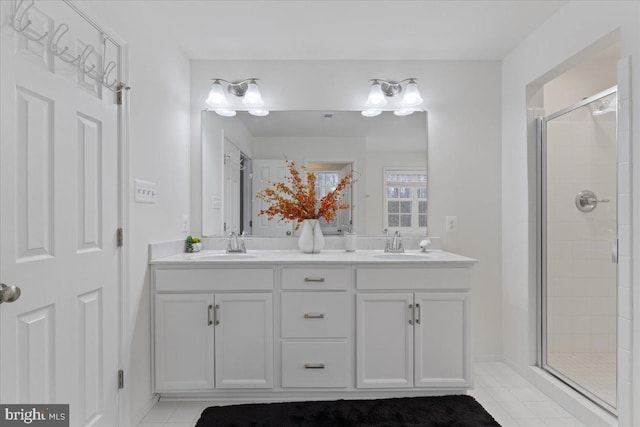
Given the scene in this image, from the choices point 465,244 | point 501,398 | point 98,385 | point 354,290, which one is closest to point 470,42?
point 465,244

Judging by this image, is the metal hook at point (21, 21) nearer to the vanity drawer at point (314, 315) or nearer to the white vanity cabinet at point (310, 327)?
the white vanity cabinet at point (310, 327)

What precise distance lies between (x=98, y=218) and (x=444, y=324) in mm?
1915

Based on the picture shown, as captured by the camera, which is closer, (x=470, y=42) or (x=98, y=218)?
(x=98, y=218)

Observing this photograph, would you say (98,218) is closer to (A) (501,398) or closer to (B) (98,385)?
(B) (98,385)

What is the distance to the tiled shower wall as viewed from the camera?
2.23m

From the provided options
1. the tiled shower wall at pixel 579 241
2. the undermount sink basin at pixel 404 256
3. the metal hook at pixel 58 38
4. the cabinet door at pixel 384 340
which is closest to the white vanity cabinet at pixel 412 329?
the cabinet door at pixel 384 340

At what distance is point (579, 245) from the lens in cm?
232

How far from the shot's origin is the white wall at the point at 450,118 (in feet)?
9.04

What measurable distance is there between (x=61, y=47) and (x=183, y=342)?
1.56 metres

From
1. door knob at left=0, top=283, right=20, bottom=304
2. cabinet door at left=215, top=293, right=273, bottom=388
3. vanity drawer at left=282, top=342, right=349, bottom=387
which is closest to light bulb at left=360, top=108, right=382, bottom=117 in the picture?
cabinet door at left=215, top=293, right=273, bottom=388

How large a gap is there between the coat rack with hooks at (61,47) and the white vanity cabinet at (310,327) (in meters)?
1.01

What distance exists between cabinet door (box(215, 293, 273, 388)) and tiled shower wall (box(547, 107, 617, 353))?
6.13 feet

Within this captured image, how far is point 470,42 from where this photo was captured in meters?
2.50

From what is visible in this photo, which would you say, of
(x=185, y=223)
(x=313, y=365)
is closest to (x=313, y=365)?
(x=313, y=365)
